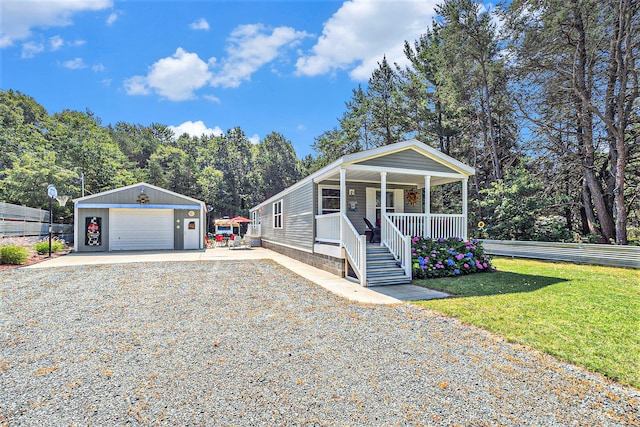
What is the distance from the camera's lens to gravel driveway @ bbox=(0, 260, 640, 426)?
2.19 metres

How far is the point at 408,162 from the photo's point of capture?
942cm

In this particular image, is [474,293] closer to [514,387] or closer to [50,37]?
[514,387]

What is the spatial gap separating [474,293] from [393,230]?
8.39ft

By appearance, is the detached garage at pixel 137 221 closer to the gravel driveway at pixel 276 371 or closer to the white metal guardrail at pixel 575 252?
the gravel driveway at pixel 276 371

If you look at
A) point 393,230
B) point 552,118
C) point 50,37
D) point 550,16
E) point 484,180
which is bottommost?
point 393,230

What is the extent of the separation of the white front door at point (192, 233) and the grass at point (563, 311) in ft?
42.1

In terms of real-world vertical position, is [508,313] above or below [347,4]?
below

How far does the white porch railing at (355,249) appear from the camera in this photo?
22.5 feet

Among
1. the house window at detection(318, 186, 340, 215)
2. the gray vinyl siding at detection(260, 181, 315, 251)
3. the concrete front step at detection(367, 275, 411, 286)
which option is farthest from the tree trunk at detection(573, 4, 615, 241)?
the gray vinyl siding at detection(260, 181, 315, 251)

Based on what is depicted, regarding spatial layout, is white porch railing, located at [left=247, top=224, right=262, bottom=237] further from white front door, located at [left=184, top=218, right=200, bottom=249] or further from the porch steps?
the porch steps

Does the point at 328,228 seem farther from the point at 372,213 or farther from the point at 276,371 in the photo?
the point at 276,371

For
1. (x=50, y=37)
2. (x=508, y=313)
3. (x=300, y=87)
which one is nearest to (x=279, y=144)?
(x=300, y=87)

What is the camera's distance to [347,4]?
9906mm

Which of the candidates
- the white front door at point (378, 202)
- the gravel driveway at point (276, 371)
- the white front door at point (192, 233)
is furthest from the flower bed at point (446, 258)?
the white front door at point (192, 233)
